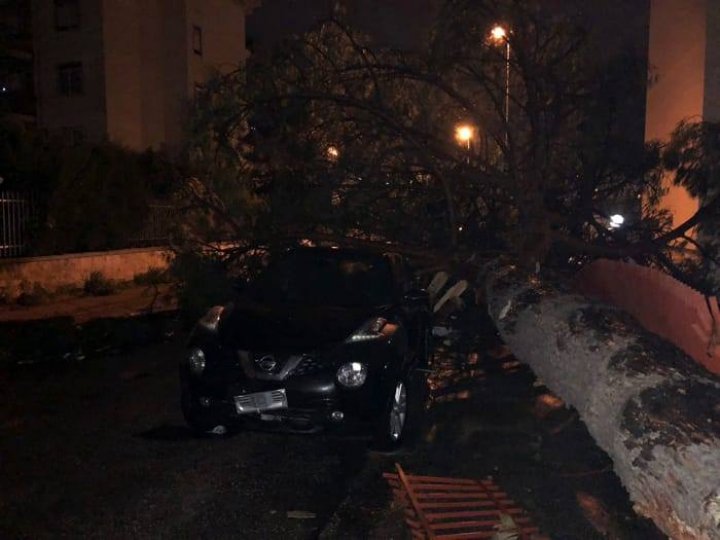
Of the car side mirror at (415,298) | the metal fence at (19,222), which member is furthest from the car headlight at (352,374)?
the metal fence at (19,222)

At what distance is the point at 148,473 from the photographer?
5535mm

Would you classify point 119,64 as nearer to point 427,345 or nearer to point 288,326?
point 427,345

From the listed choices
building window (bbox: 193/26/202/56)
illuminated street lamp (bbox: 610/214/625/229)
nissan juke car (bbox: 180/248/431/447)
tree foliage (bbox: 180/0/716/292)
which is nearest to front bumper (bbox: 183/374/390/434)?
nissan juke car (bbox: 180/248/431/447)

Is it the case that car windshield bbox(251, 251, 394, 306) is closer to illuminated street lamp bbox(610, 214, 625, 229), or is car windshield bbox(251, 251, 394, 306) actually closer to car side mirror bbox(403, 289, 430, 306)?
car side mirror bbox(403, 289, 430, 306)

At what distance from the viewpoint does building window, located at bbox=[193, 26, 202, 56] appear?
32000 millimetres

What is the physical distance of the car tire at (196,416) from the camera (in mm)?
5902

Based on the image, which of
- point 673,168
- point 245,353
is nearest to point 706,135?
point 673,168

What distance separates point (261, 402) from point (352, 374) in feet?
2.27

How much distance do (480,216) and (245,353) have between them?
22.3ft

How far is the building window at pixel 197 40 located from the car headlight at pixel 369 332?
28.0m

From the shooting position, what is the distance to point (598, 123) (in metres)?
11.6

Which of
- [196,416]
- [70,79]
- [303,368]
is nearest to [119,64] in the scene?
[70,79]

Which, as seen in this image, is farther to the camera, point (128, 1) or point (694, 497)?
point (128, 1)

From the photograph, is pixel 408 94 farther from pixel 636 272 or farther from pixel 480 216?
pixel 636 272
